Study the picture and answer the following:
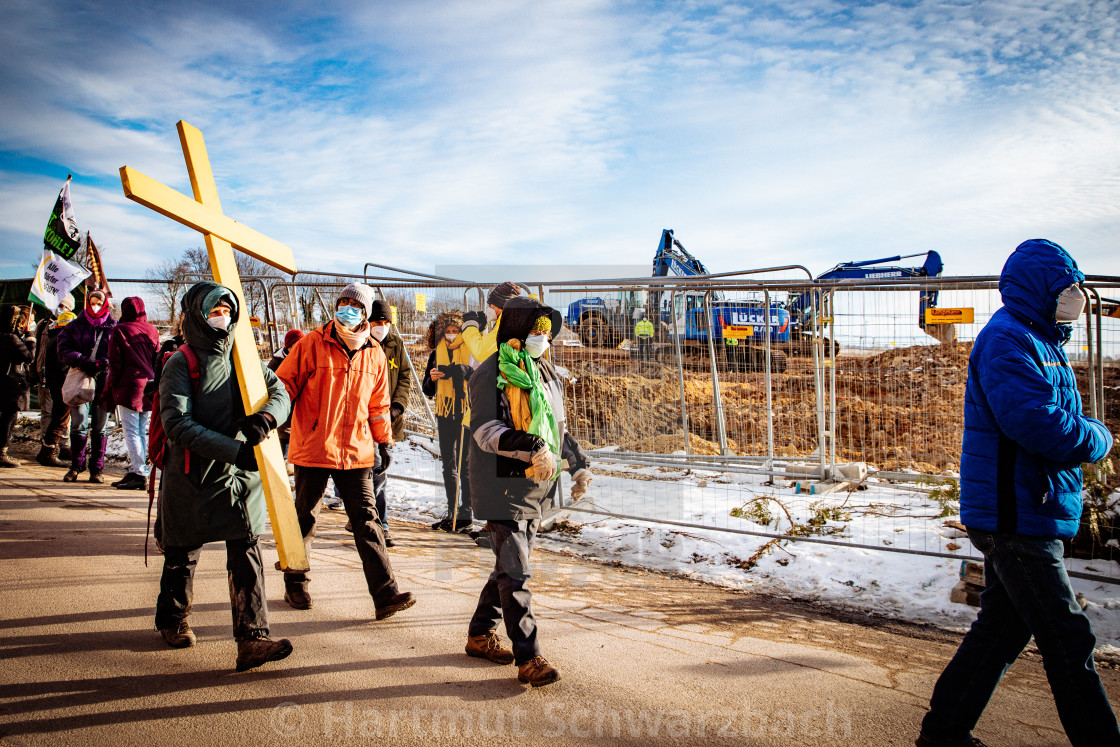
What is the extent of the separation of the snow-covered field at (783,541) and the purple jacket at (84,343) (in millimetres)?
3388

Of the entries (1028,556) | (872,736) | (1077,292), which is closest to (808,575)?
(872,736)

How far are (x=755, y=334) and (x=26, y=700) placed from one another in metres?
6.52

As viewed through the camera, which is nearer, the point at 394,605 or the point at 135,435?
the point at 394,605

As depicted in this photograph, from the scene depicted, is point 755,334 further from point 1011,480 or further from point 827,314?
point 1011,480

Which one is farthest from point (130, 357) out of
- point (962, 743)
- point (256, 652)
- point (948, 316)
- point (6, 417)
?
point (948, 316)

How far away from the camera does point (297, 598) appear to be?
3.83 m

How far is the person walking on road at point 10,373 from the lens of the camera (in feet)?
24.7

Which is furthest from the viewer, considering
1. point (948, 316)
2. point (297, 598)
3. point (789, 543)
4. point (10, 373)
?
point (10, 373)

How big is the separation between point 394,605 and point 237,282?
1989 mm

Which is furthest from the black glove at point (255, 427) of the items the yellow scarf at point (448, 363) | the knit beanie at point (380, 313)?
the yellow scarf at point (448, 363)

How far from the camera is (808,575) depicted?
4.76 meters

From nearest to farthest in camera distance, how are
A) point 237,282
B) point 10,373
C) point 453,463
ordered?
point 237,282, point 453,463, point 10,373

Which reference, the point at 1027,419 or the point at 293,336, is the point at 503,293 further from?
the point at 1027,419

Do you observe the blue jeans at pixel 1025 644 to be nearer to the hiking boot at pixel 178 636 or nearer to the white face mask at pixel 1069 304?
the white face mask at pixel 1069 304
